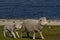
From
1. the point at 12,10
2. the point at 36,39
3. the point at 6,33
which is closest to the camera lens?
the point at 36,39

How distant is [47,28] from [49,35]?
3.71 m

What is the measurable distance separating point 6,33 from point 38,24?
2.92 m

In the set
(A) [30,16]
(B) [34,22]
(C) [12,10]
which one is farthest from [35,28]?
(C) [12,10]

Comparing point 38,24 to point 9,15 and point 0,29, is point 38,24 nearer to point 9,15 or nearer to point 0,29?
point 0,29

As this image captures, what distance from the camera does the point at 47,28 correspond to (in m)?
29.8

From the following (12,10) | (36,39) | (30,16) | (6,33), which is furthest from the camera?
(12,10)

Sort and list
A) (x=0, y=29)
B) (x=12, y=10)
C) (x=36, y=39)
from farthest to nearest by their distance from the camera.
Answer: (x=12, y=10), (x=0, y=29), (x=36, y=39)

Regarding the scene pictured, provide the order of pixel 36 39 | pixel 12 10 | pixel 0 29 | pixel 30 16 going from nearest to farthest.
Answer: pixel 36 39, pixel 0 29, pixel 30 16, pixel 12 10

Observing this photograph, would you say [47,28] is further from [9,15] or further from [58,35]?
[9,15]

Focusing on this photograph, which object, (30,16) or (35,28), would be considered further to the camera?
(30,16)

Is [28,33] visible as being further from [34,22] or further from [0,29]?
[0,29]

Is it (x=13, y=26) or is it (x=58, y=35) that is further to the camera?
(x=58, y=35)

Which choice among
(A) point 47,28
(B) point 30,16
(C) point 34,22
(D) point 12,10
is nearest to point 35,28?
(C) point 34,22

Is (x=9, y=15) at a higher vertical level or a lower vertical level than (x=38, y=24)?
lower
